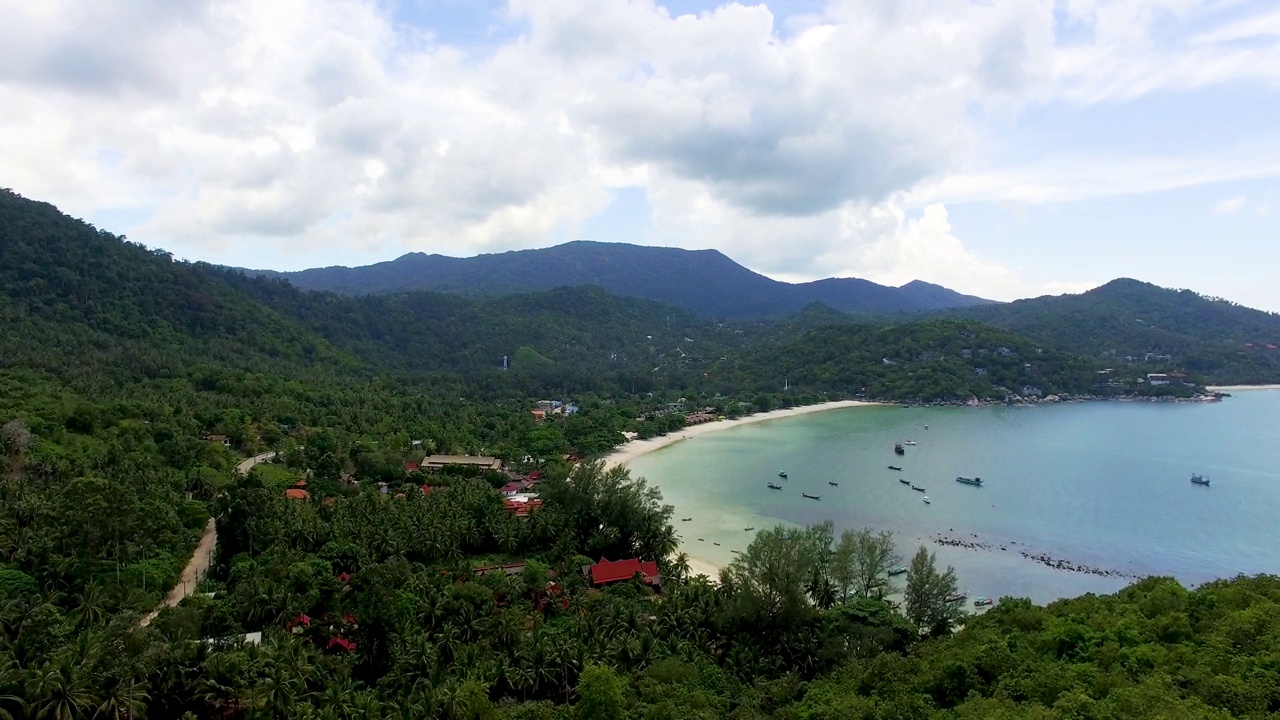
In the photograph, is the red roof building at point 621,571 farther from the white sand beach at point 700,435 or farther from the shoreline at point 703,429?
the shoreline at point 703,429

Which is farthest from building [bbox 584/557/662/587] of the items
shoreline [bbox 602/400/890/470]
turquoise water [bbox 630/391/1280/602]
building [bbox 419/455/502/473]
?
building [bbox 419/455/502/473]

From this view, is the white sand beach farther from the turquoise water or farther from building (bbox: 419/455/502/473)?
building (bbox: 419/455/502/473)

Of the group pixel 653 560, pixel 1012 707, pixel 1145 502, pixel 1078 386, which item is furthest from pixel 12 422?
pixel 1078 386

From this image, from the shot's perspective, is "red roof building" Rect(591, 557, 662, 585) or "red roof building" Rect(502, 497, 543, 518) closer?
"red roof building" Rect(591, 557, 662, 585)

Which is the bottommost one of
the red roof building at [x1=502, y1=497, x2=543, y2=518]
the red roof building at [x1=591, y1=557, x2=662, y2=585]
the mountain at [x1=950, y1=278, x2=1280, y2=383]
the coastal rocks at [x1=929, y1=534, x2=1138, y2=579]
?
the coastal rocks at [x1=929, y1=534, x2=1138, y2=579]

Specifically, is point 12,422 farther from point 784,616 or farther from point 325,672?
A: point 784,616

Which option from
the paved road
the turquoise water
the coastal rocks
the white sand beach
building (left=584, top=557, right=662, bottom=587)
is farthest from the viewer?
the turquoise water
